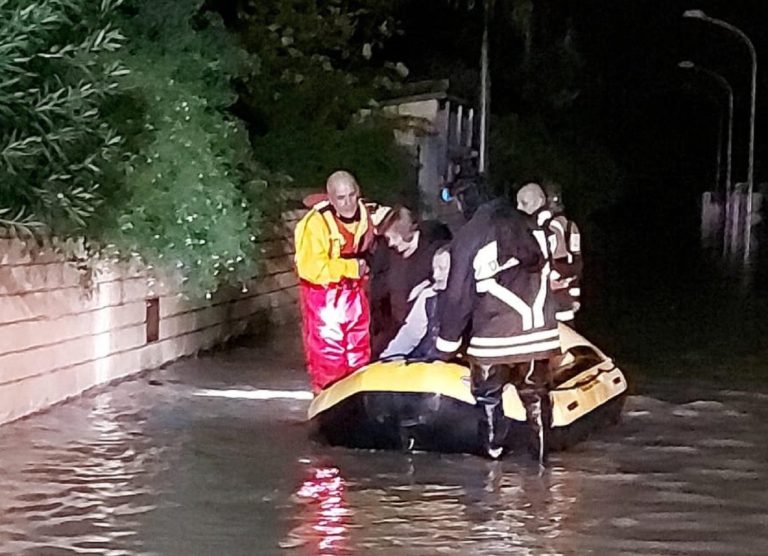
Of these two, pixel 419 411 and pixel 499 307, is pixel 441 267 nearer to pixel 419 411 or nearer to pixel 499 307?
pixel 499 307

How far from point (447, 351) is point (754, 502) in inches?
84.0

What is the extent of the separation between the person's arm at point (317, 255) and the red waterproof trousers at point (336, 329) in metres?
0.10

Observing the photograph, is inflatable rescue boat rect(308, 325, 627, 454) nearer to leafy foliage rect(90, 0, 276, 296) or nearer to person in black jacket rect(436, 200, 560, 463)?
person in black jacket rect(436, 200, 560, 463)

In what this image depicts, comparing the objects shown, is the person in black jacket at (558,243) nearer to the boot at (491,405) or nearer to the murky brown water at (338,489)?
the murky brown water at (338,489)

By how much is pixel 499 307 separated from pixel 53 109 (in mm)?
3467

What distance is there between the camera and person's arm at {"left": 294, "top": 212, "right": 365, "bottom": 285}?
1221 centimetres

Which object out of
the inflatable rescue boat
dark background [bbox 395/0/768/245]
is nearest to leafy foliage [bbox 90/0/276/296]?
the inflatable rescue boat

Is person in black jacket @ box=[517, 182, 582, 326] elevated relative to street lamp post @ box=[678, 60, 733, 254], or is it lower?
lower

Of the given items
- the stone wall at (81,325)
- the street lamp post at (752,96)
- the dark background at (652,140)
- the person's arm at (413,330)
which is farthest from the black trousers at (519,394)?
the street lamp post at (752,96)

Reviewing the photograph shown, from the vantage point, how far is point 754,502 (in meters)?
10.1

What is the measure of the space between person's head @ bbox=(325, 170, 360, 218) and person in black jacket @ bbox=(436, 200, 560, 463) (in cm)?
162

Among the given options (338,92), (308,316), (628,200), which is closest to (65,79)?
(308,316)

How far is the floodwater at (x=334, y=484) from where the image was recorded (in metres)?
8.99

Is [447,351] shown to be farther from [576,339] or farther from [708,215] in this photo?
[708,215]
